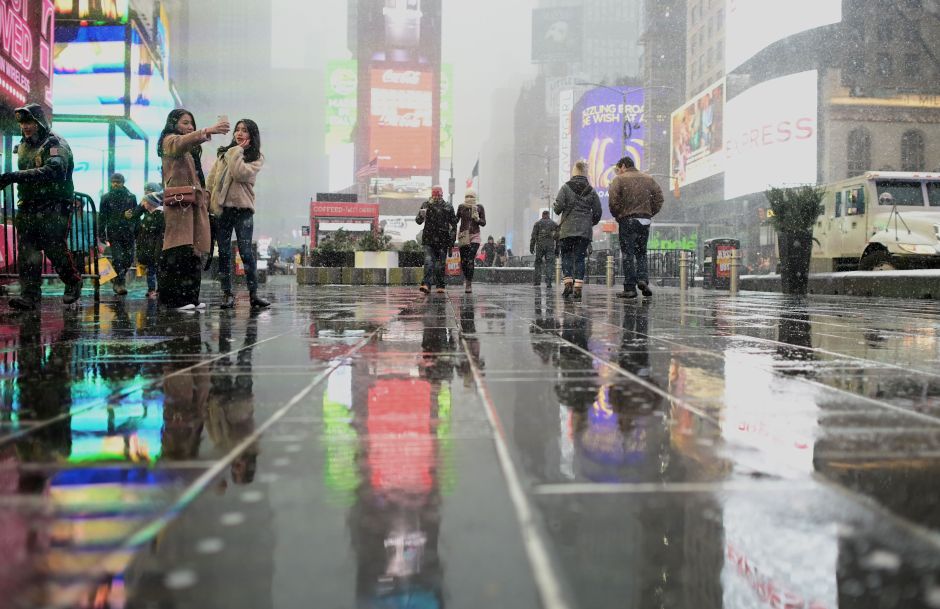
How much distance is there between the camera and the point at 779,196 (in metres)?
15.0

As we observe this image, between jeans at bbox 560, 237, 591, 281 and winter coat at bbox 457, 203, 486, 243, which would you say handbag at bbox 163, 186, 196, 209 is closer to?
jeans at bbox 560, 237, 591, 281

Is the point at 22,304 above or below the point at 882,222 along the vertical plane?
below

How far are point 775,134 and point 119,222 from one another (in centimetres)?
4689

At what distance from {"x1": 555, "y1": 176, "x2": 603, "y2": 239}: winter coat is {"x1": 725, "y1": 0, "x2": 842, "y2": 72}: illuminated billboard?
4307cm

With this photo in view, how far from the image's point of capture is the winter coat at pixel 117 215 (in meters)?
10.4

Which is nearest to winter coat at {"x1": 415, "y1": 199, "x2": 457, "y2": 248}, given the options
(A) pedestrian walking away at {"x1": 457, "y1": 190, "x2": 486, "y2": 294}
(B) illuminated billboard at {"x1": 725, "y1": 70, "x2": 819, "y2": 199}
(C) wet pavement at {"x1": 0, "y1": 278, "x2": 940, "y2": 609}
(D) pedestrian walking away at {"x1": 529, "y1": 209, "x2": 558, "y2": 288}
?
(A) pedestrian walking away at {"x1": 457, "y1": 190, "x2": 486, "y2": 294}

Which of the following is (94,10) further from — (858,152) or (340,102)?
(340,102)

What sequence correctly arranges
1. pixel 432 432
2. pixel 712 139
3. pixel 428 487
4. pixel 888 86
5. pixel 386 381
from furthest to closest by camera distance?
pixel 712 139, pixel 888 86, pixel 386 381, pixel 432 432, pixel 428 487

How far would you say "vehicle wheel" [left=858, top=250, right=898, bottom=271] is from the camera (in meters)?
14.3

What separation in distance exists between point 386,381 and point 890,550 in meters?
1.91

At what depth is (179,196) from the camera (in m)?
6.47

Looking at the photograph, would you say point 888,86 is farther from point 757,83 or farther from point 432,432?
point 432,432

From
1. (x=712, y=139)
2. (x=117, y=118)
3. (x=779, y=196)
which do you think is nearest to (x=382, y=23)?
(x=712, y=139)

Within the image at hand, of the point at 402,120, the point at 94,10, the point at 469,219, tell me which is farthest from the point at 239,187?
the point at 402,120
